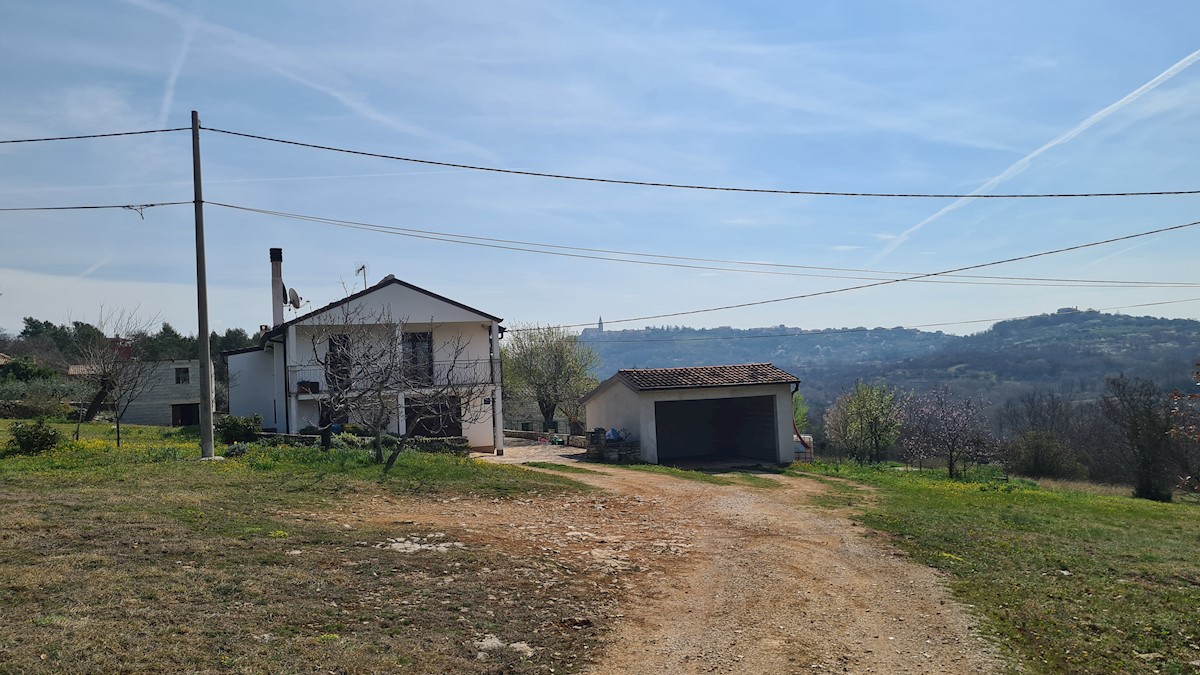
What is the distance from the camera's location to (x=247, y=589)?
27.8 feet

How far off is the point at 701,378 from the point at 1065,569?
19127 mm

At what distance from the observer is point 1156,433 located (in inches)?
1423

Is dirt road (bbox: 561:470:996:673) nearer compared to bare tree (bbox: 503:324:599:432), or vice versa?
dirt road (bbox: 561:470:996:673)

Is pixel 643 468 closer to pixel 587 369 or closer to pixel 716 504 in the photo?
pixel 716 504

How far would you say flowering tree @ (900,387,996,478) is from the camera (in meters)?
34.1

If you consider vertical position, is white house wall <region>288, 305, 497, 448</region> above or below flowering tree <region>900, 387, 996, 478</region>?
above

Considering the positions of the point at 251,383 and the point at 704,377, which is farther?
the point at 251,383

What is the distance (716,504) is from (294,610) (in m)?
11.8

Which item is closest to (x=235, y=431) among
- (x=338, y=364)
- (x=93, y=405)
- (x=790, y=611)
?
(x=338, y=364)

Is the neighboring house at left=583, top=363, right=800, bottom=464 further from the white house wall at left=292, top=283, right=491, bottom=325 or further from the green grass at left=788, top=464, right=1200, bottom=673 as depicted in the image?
the green grass at left=788, top=464, right=1200, bottom=673

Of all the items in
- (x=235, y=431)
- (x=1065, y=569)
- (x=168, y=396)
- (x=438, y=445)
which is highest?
(x=168, y=396)

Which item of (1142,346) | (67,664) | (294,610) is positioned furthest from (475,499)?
(1142,346)

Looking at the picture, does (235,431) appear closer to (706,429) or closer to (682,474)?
(682,474)

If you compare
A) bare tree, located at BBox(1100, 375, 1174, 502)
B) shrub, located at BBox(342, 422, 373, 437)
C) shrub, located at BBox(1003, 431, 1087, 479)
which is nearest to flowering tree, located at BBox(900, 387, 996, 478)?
shrub, located at BBox(1003, 431, 1087, 479)
